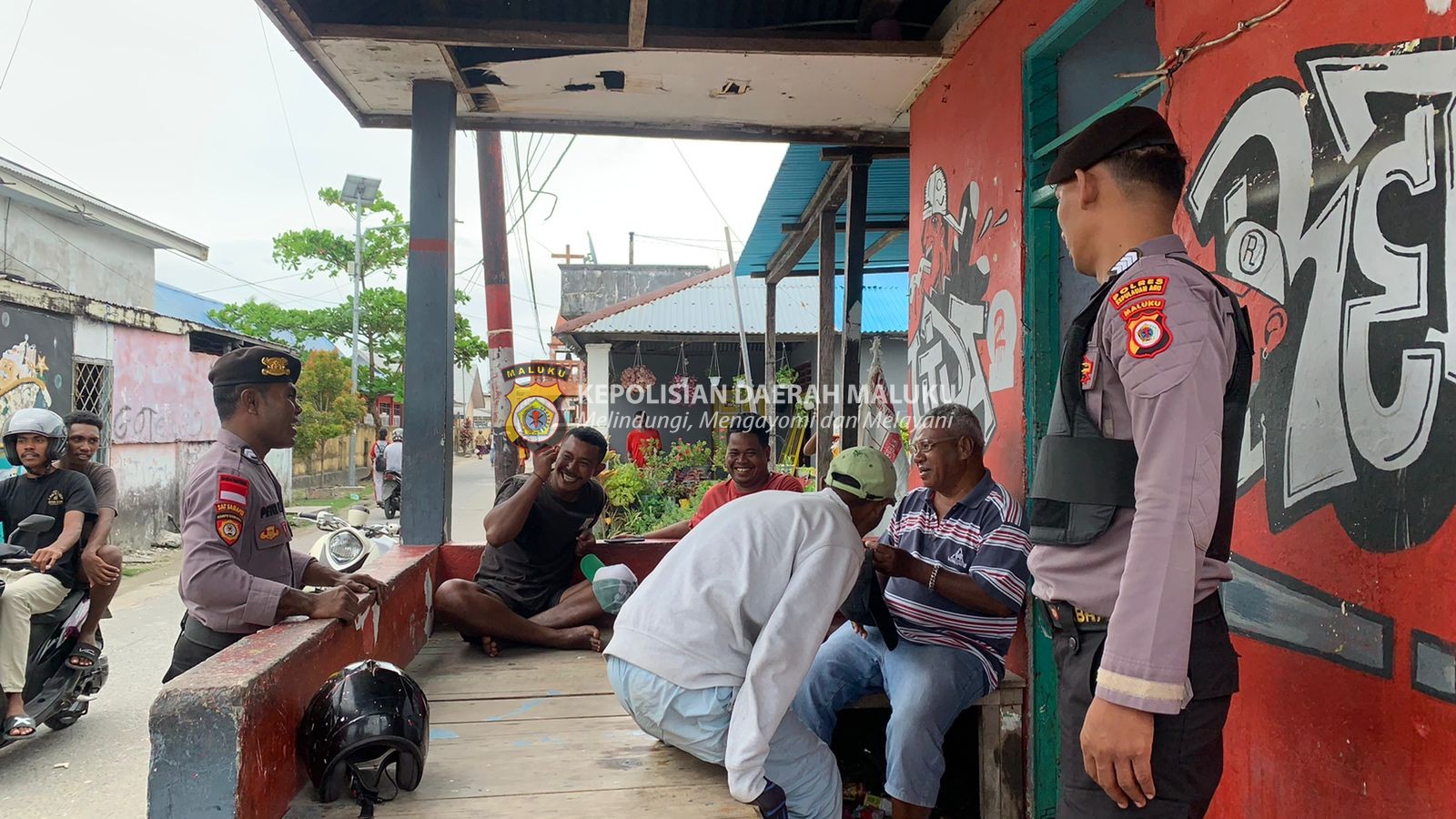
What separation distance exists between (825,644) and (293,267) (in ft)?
87.5

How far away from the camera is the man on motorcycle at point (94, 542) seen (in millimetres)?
4984

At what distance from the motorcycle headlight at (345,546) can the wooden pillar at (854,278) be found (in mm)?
3296

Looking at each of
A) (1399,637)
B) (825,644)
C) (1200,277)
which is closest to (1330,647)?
(1399,637)

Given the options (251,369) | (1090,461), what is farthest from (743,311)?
(1090,461)

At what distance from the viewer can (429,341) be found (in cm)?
476

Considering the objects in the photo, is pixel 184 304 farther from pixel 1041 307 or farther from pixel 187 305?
pixel 1041 307

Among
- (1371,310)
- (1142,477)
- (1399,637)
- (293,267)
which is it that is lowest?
(1399,637)

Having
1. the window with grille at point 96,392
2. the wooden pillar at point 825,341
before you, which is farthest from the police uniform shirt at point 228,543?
the window with grille at point 96,392

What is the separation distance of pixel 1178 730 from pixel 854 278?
15.7 feet

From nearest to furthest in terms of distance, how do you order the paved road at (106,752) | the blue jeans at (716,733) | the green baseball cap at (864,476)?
the blue jeans at (716,733) → the green baseball cap at (864,476) → the paved road at (106,752)

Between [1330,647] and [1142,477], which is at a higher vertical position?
[1142,477]

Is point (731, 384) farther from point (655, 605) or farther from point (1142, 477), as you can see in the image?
point (1142, 477)

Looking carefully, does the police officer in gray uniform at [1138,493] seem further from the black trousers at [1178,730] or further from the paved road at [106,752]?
the paved road at [106,752]

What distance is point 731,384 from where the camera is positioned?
1697 cm
